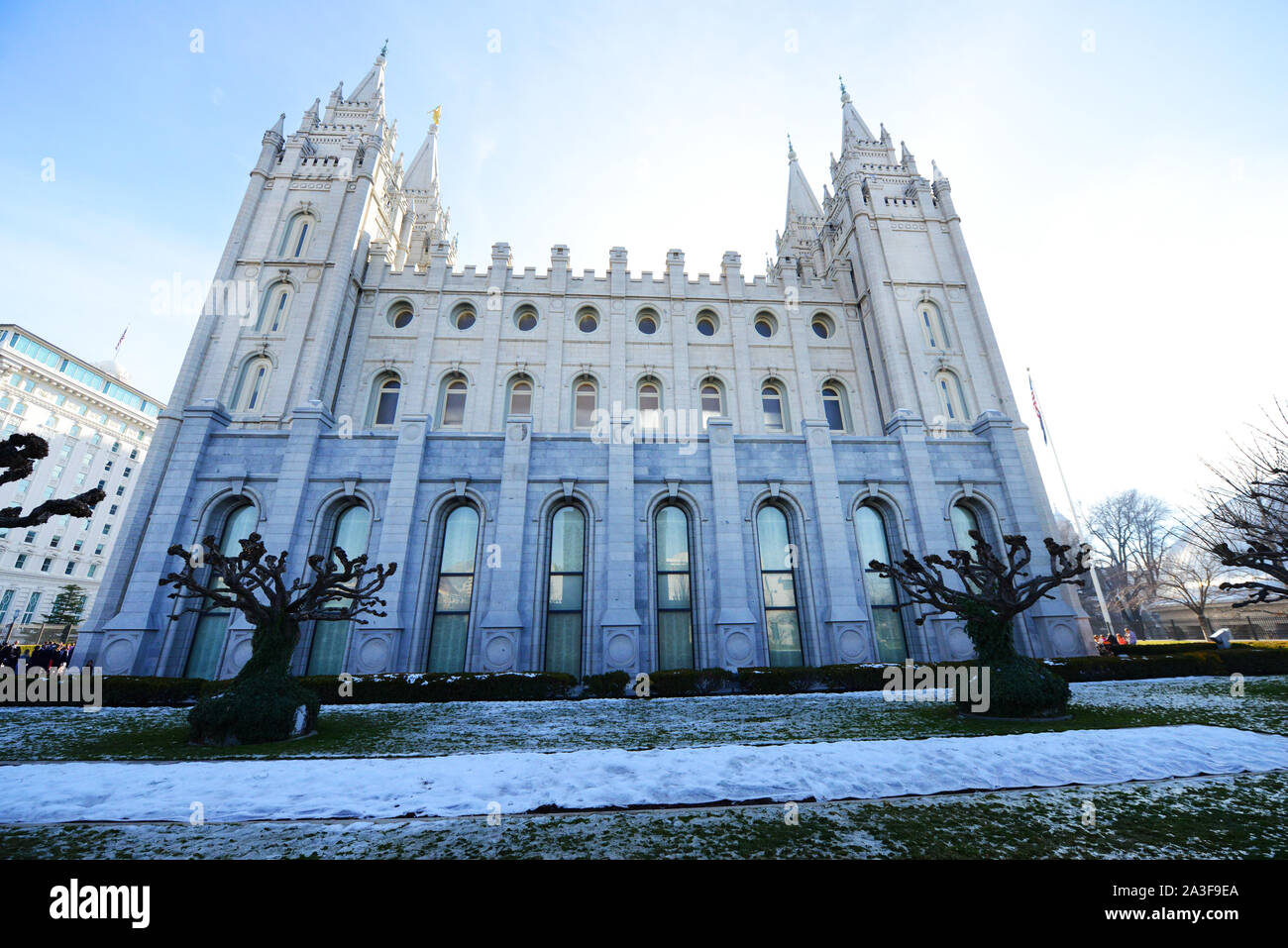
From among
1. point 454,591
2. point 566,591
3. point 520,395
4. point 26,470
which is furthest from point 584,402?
point 26,470

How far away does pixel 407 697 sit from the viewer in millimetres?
14180

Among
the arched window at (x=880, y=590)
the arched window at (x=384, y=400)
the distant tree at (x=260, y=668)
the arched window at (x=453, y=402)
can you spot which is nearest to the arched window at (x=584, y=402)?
the arched window at (x=453, y=402)

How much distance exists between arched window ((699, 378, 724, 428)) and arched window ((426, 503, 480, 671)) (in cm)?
1400

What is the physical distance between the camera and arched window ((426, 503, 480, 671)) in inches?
709

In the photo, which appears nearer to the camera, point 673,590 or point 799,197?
point 673,590

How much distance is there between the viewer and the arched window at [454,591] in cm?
1800

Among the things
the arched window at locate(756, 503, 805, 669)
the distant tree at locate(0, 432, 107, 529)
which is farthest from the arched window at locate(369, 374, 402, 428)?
the distant tree at locate(0, 432, 107, 529)

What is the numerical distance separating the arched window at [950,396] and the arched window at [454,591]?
2364 centimetres

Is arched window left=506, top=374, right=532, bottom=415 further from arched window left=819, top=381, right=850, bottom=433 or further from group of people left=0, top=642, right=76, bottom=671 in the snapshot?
group of people left=0, top=642, right=76, bottom=671

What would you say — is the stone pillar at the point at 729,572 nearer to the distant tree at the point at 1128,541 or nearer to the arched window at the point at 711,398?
the arched window at the point at 711,398

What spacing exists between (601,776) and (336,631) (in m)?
15.7

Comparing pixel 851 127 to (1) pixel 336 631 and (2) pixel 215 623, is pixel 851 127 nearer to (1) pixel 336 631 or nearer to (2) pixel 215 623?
(1) pixel 336 631

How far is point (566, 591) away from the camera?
62.2ft
